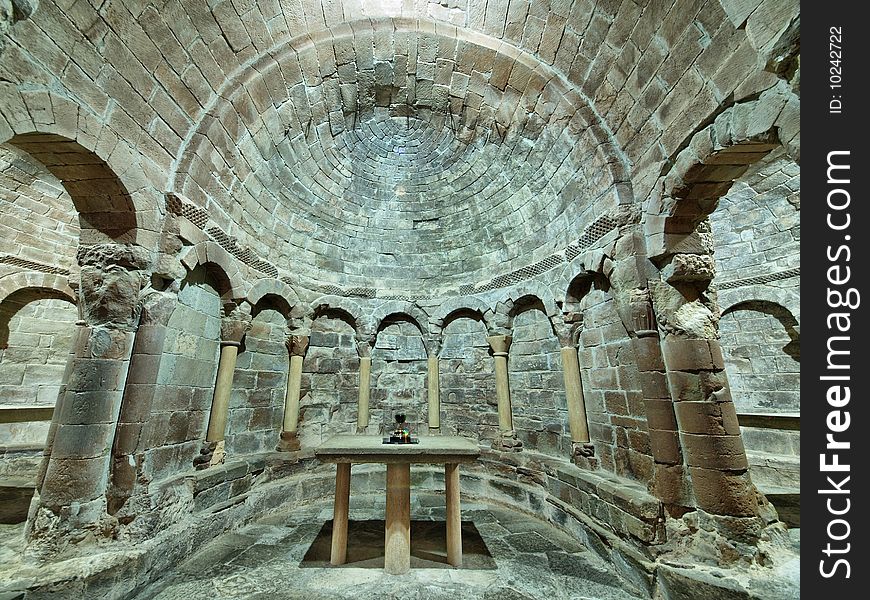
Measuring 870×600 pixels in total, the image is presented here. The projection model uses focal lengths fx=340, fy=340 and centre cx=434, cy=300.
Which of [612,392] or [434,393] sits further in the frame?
[434,393]

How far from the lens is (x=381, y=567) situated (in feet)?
9.89

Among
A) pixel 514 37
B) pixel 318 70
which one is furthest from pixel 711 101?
pixel 318 70

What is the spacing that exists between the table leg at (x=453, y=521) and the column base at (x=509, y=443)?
2.23m

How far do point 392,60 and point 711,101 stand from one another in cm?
353

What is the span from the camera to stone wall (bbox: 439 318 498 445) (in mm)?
5770

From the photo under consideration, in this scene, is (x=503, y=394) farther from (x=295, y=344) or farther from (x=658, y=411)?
(x=295, y=344)

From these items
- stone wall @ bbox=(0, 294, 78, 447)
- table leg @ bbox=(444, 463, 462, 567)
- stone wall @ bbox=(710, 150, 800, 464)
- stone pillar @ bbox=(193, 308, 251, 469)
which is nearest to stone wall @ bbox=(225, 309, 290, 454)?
stone pillar @ bbox=(193, 308, 251, 469)

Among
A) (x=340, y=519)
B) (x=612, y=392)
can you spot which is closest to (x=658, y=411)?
(x=612, y=392)

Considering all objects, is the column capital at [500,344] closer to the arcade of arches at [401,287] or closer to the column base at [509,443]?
the arcade of arches at [401,287]

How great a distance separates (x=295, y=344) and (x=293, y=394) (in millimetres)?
766

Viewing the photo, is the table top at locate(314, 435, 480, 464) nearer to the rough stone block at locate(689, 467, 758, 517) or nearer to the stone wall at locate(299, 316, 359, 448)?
the rough stone block at locate(689, 467, 758, 517)

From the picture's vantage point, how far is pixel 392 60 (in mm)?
4359

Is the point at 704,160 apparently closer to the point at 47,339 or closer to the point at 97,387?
the point at 97,387

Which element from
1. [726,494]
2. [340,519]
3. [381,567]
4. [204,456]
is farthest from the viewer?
[204,456]
